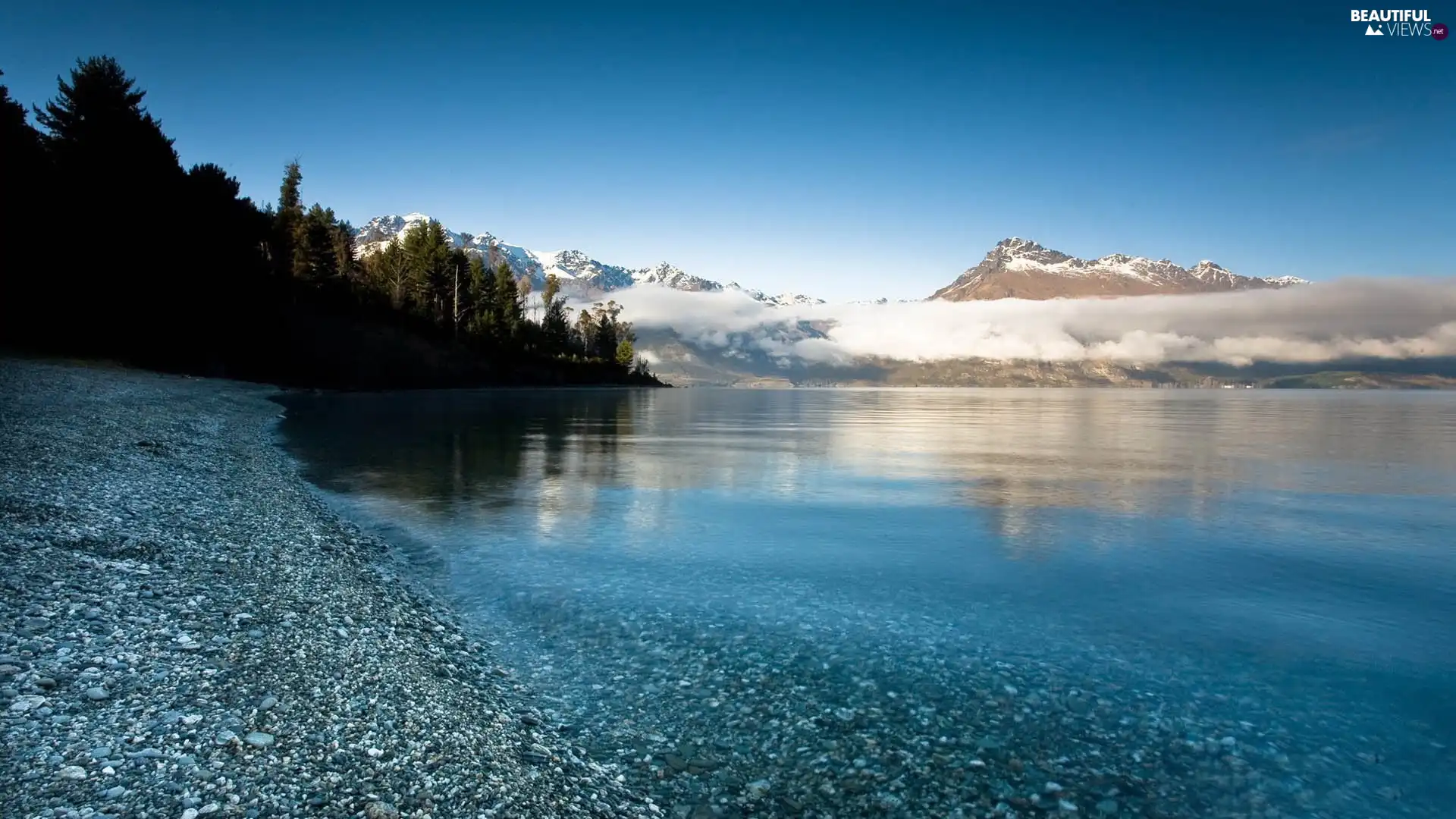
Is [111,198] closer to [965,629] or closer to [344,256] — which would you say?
[965,629]

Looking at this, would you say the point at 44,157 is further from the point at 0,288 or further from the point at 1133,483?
the point at 1133,483

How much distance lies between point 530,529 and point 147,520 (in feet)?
28.3

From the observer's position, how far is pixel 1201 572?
17438 mm

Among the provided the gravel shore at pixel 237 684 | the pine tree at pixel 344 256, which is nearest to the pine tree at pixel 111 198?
the gravel shore at pixel 237 684

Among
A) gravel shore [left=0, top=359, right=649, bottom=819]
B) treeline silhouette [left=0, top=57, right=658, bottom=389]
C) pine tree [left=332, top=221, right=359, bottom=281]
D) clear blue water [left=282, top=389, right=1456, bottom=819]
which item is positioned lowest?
clear blue water [left=282, top=389, right=1456, bottom=819]

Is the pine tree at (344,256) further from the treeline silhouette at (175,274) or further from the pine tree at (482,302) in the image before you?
the pine tree at (482,302)

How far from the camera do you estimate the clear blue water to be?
8.81m

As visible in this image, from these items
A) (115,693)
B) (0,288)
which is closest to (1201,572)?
(115,693)

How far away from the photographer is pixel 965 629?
1348cm

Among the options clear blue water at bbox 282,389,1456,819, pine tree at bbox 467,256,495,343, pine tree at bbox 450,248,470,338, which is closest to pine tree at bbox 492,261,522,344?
pine tree at bbox 467,256,495,343

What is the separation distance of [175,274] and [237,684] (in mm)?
74652

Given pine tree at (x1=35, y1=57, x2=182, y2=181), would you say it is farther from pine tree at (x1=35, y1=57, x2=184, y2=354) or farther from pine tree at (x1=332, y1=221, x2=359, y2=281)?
pine tree at (x1=332, y1=221, x2=359, y2=281)

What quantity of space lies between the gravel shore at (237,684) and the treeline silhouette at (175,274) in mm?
52689

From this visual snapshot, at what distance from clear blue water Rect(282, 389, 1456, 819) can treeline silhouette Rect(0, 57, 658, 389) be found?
43.1 meters
